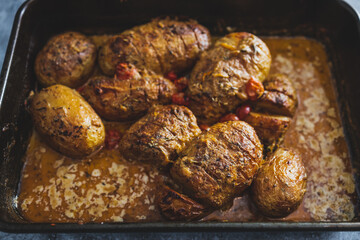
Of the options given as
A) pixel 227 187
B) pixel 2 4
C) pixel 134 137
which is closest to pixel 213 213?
pixel 227 187

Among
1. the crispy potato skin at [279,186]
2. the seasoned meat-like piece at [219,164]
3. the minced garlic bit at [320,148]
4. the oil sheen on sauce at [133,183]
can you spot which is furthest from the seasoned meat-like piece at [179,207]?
the minced garlic bit at [320,148]

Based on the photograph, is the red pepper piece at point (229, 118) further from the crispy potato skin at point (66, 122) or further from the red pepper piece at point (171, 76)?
the crispy potato skin at point (66, 122)

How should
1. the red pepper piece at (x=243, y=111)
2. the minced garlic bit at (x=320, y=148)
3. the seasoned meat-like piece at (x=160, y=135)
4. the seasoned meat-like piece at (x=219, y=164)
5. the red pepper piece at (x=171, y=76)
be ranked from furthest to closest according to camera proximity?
1. the red pepper piece at (x=171, y=76)
2. the red pepper piece at (x=243, y=111)
3. the minced garlic bit at (x=320, y=148)
4. the seasoned meat-like piece at (x=160, y=135)
5. the seasoned meat-like piece at (x=219, y=164)

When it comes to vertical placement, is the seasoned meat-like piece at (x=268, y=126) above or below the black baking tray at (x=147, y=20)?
below

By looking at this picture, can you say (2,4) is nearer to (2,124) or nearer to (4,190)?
(2,124)

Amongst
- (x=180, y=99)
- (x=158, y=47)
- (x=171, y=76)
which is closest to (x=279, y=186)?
(x=180, y=99)

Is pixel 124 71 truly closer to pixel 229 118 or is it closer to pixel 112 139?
pixel 112 139

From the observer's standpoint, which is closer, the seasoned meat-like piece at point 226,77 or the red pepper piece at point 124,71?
the seasoned meat-like piece at point 226,77
